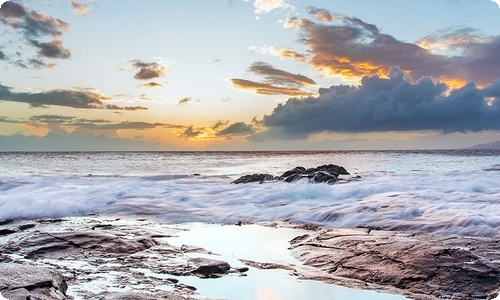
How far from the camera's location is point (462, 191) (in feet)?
42.3

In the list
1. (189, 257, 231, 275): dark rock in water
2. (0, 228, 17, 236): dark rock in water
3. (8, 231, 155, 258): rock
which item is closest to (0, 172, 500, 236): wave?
(0, 228, 17, 236): dark rock in water

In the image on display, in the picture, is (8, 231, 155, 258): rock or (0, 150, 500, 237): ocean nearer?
(8, 231, 155, 258): rock

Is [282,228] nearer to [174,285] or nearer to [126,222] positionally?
[126,222]

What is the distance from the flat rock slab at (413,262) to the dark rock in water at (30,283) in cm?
299

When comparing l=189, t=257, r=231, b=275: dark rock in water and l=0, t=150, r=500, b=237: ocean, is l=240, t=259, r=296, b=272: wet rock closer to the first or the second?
l=189, t=257, r=231, b=275: dark rock in water

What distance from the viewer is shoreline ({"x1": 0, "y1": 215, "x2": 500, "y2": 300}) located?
457 centimetres

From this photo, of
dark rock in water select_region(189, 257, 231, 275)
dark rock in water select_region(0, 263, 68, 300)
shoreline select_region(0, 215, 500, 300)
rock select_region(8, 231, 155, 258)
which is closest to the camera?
dark rock in water select_region(0, 263, 68, 300)

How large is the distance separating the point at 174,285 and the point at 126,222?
526 centimetres

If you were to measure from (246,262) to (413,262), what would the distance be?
2.12m

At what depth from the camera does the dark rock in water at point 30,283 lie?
375cm

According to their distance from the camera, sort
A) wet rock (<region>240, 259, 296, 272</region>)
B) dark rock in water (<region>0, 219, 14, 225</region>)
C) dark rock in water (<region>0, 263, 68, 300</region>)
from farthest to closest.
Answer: dark rock in water (<region>0, 219, 14, 225</region>)
wet rock (<region>240, 259, 296, 272</region>)
dark rock in water (<region>0, 263, 68, 300</region>)

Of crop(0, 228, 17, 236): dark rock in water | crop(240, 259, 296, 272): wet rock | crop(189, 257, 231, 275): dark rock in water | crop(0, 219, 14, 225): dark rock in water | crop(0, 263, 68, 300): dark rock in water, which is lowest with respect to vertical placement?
crop(0, 219, 14, 225): dark rock in water

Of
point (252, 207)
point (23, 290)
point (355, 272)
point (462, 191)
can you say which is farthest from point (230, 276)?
point (462, 191)

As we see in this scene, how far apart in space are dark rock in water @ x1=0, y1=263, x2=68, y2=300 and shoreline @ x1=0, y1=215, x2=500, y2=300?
3 cm
